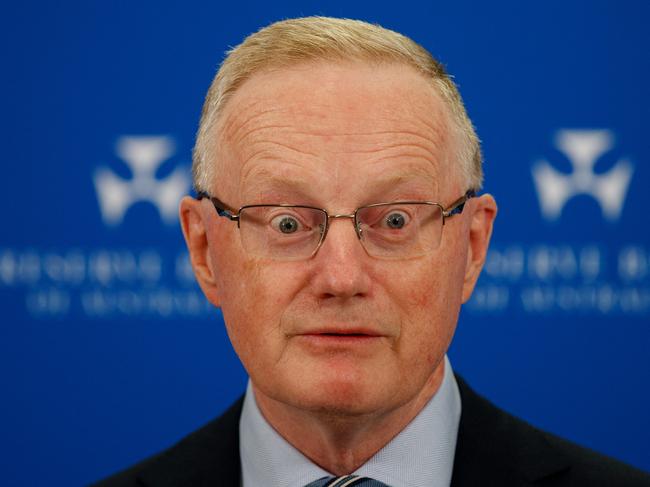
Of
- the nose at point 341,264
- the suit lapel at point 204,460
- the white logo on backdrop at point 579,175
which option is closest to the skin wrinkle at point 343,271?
the nose at point 341,264

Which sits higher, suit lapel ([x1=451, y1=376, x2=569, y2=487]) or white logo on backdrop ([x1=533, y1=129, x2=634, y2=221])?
white logo on backdrop ([x1=533, y1=129, x2=634, y2=221])

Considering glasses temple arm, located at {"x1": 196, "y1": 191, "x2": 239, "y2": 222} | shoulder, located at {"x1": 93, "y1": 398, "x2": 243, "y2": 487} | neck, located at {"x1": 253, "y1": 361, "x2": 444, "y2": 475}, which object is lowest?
shoulder, located at {"x1": 93, "y1": 398, "x2": 243, "y2": 487}

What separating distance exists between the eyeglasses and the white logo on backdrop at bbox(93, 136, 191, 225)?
5.91 feet

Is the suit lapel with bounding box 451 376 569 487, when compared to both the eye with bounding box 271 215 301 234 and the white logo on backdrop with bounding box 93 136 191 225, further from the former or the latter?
the white logo on backdrop with bounding box 93 136 191 225

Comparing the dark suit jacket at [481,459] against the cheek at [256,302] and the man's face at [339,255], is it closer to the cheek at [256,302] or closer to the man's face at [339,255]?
the man's face at [339,255]

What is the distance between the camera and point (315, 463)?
2127mm

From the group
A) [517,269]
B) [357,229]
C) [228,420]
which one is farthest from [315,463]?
[517,269]

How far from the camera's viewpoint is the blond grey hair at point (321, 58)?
2055mm

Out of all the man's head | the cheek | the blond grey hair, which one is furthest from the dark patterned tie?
the blond grey hair

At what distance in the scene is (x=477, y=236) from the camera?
225 cm

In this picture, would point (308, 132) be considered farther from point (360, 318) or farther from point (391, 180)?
point (360, 318)

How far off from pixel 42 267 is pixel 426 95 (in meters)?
2.17

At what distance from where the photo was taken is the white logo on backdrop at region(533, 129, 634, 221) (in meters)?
3.71

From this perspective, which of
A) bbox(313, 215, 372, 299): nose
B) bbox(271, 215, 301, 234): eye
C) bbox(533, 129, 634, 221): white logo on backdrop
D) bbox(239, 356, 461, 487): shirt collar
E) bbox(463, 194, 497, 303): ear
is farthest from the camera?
bbox(533, 129, 634, 221): white logo on backdrop
